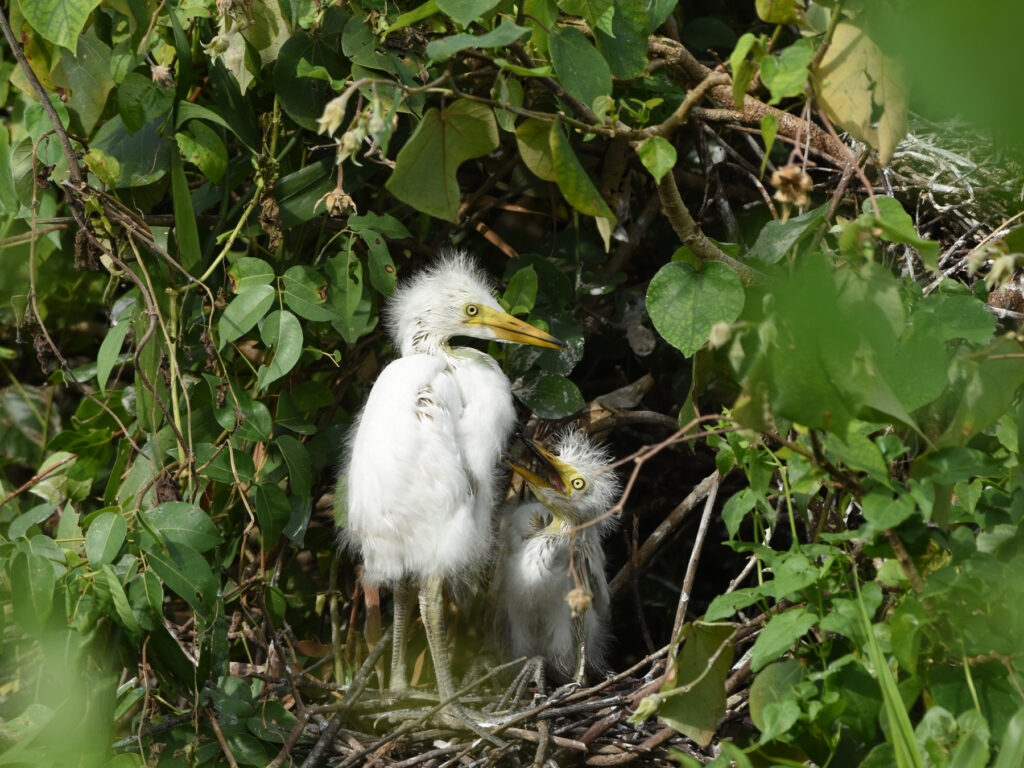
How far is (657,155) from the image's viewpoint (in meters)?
1.11

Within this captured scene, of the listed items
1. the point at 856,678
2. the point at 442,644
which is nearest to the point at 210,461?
the point at 442,644

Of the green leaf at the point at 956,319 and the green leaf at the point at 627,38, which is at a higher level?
the green leaf at the point at 627,38

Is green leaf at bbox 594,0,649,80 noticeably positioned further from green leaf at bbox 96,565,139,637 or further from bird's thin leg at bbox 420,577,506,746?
green leaf at bbox 96,565,139,637

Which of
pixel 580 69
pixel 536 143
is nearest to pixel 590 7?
pixel 580 69

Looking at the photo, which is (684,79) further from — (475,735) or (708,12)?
(475,735)

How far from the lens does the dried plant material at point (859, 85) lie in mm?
1028

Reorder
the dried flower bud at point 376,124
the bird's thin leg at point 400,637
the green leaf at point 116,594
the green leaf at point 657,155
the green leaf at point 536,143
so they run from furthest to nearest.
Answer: the bird's thin leg at point 400,637
the green leaf at point 116,594
the green leaf at point 536,143
the green leaf at point 657,155
the dried flower bud at point 376,124

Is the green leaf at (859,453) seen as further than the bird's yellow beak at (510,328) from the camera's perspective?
No

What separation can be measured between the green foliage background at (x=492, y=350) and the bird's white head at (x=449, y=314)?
0.27 feet

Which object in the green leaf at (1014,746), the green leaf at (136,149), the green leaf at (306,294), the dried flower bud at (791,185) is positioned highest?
the dried flower bud at (791,185)

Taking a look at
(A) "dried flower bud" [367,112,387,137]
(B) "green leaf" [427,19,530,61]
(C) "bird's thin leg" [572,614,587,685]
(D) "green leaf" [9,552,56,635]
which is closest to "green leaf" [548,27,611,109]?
(B) "green leaf" [427,19,530,61]

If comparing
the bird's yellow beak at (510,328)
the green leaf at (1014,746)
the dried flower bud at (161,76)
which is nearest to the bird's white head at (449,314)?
the bird's yellow beak at (510,328)

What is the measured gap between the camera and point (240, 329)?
157cm

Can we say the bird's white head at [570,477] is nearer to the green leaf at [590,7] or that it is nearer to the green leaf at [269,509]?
the green leaf at [269,509]
